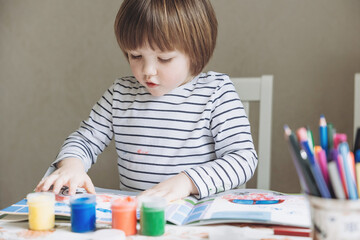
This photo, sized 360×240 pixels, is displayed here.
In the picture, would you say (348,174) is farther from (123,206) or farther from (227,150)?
(227,150)

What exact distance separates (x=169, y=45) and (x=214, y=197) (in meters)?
0.31

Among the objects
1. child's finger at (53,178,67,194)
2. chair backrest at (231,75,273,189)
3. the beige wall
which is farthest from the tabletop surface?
the beige wall

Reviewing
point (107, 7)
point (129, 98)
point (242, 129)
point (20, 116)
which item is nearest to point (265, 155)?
point (242, 129)

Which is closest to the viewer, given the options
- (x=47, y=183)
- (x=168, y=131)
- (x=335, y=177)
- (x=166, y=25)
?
(x=335, y=177)

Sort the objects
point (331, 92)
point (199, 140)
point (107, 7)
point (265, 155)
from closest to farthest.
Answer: point (199, 140) < point (265, 155) < point (331, 92) < point (107, 7)

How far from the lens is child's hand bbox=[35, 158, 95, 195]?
0.72 m

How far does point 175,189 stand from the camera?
0.72m

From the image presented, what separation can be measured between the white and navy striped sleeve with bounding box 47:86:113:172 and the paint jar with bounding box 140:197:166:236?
0.40 m

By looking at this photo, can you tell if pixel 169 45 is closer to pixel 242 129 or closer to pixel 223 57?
pixel 242 129

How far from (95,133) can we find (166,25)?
0.32 m

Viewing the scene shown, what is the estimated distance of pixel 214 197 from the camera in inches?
28.6

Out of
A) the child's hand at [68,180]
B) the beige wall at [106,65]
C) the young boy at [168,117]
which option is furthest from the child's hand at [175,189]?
the beige wall at [106,65]

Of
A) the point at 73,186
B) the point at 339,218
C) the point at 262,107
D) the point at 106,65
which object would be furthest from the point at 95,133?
the point at 339,218

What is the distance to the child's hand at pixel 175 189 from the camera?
0.70 metres
